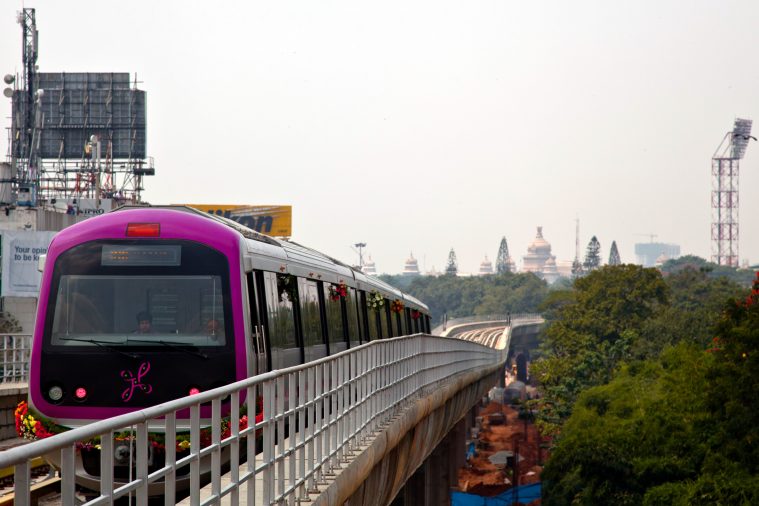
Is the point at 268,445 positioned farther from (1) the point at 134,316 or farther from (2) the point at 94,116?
(2) the point at 94,116

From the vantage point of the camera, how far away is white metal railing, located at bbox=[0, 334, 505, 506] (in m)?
4.82

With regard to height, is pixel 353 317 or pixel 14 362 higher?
pixel 353 317

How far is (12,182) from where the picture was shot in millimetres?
76438

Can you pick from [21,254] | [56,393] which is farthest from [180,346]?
[21,254]

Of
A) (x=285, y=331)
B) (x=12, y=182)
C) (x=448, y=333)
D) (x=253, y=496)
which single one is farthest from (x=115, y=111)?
(x=253, y=496)

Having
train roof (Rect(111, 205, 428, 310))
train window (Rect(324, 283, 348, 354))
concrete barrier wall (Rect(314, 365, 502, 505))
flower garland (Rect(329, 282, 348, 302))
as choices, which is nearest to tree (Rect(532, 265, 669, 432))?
concrete barrier wall (Rect(314, 365, 502, 505))

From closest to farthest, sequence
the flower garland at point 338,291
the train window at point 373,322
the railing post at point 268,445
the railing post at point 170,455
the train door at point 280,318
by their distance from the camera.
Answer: the railing post at point 170,455
the railing post at point 268,445
the train door at point 280,318
the flower garland at point 338,291
the train window at point 373,322

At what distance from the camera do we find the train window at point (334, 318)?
18094mm

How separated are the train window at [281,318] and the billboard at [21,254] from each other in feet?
114

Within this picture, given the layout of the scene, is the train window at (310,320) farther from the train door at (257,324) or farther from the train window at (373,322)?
the train window at (373,322)

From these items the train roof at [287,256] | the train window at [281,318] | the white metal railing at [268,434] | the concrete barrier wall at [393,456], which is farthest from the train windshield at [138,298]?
the concrete barrier wall at [393,456]

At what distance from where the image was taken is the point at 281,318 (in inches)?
578

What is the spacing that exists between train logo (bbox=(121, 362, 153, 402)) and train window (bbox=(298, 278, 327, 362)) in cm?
371

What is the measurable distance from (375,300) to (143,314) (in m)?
10.6
